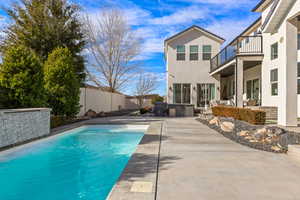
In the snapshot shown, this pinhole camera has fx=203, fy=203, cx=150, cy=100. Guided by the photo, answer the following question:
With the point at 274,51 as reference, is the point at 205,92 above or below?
below

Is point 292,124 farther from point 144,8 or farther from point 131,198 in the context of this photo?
point 144,8

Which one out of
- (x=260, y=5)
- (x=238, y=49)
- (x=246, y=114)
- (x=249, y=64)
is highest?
(x=260, y=5)

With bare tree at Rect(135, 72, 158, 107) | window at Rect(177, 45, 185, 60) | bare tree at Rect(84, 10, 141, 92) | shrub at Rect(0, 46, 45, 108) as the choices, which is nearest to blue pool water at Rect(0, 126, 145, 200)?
shrub at Rect(0, 46, 45, 108)

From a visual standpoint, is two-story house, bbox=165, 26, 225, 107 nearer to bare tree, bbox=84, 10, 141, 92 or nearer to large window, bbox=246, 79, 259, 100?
large window, bbox=246, 79, 259, 100

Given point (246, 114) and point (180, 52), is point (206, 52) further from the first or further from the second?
point (246, 114)

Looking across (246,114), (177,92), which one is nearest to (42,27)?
(177,92)

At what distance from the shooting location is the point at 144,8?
18.7 meters

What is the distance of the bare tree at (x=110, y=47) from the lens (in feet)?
84.2

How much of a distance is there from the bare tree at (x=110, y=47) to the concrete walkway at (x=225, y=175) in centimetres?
2259

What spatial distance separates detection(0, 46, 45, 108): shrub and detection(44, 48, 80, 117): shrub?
2747mm

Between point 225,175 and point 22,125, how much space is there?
6949 millimetres

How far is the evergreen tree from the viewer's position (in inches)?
586

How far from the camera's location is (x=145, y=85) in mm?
34562

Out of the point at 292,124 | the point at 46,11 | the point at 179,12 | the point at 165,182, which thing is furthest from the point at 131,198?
the point at 179,12
